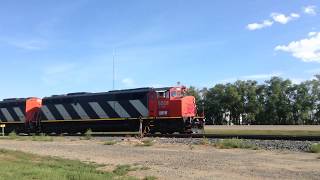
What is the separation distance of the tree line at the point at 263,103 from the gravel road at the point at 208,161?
238 ft

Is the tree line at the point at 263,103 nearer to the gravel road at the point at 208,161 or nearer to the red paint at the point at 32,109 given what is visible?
the red paint at the point at 32,109

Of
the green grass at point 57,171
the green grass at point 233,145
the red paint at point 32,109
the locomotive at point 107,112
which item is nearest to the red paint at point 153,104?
the locomotive at point 107,112

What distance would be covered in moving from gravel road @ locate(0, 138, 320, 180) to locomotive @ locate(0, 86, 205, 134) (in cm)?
1128

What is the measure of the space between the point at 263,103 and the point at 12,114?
207 feet

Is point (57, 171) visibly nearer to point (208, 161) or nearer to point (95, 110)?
point (208, 161)

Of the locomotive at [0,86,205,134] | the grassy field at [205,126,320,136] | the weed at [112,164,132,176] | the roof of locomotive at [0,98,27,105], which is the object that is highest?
the roof of locomotive at [0,98,27,105]

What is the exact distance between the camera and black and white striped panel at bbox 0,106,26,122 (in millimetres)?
45438

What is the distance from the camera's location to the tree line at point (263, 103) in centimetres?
9612

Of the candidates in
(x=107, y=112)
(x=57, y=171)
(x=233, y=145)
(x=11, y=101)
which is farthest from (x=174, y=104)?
(x=57, y=171)

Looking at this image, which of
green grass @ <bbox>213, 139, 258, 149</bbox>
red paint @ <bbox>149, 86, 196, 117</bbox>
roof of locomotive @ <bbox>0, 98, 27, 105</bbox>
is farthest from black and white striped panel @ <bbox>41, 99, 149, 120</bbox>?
green grass @ <bbox>213, 139, 258, 149</bbox>

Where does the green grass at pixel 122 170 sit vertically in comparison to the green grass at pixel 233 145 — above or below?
below

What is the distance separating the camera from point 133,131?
122 ft

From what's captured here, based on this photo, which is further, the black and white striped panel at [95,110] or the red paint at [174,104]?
the black and white striped panel at [95,110]

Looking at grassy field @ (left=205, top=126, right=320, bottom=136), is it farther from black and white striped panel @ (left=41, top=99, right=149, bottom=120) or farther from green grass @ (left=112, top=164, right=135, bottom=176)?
green grass @ (left=112, top=164, right=135, bottom=176)
